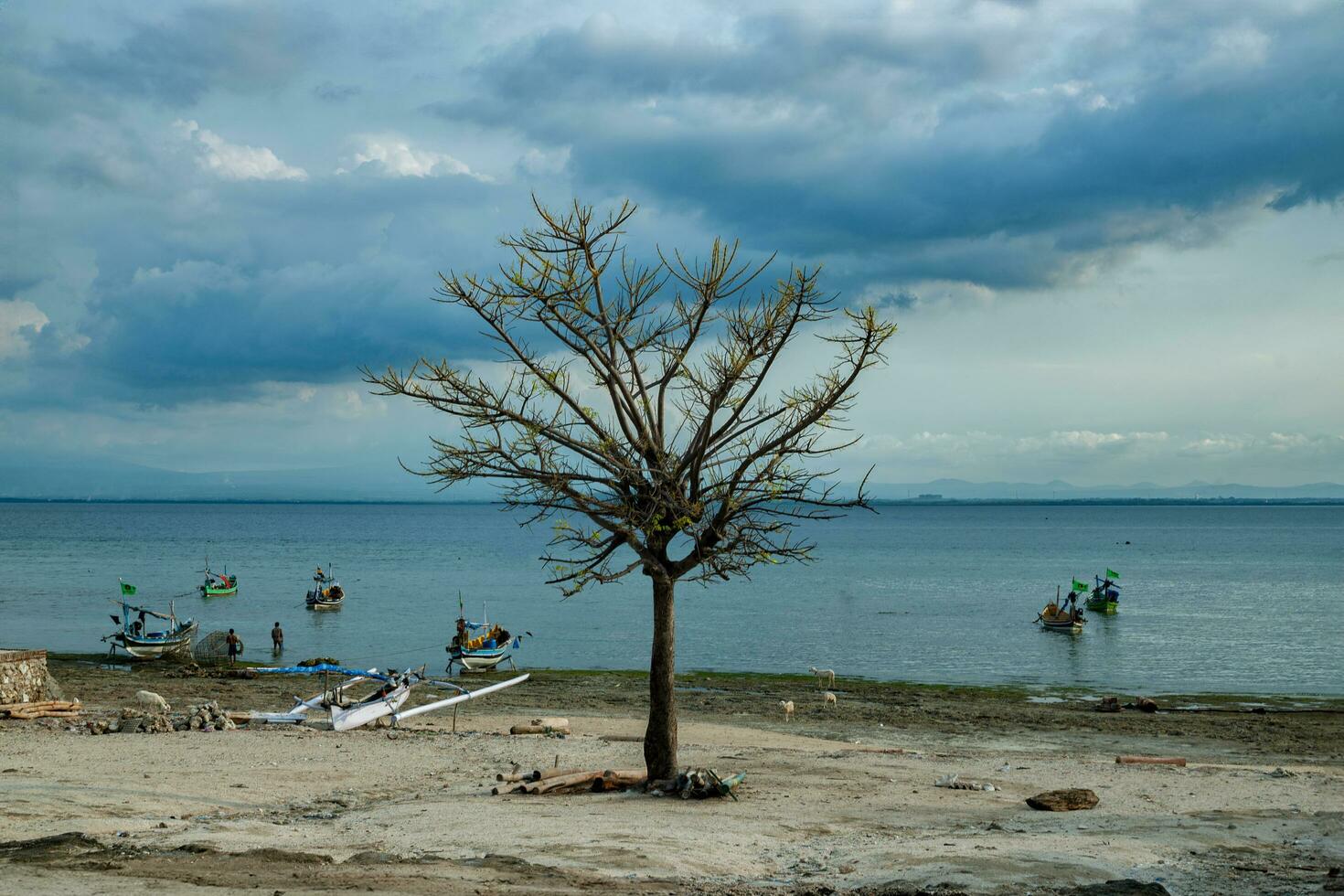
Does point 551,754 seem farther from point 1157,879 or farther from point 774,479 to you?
point 1157,879

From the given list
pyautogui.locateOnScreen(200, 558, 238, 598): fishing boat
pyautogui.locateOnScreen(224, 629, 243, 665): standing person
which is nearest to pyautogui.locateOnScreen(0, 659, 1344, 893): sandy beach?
pyautogui.locateOnScreen(224, 629, 243, 665): standing person

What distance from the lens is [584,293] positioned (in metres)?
14.6

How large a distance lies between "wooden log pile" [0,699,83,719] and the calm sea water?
2050 cm

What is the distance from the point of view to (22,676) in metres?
24.3

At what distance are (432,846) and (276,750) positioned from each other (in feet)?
31.5

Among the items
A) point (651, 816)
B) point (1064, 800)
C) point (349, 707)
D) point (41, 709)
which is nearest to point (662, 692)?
point (651, 816)

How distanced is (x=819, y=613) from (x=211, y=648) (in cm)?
3585

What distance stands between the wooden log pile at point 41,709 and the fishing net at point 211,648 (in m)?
18.7

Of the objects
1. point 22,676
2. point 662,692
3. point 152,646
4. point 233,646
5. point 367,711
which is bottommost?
point 152,646

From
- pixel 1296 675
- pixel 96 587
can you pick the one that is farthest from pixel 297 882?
pixel 96 587

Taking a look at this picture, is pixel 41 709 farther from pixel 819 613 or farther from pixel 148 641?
pixel 819 613

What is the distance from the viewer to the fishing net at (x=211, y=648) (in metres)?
43.1

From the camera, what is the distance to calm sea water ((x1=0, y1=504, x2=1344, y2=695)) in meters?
45.8

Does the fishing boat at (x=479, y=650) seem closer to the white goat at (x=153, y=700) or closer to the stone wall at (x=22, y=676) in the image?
the white goat at (x=153, y=700)
